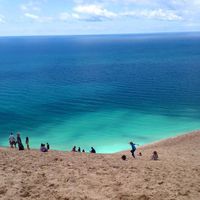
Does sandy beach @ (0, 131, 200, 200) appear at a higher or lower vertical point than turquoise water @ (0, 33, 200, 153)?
lower

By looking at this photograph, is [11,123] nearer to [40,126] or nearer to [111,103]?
[40,126]

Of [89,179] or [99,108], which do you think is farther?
[99,108]

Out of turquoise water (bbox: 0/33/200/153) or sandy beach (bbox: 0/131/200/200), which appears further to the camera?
turquoise water (bbox: 0/33/200/153)

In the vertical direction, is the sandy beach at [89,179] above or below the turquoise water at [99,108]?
below

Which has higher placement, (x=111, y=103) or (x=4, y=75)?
(x=4, y=75)

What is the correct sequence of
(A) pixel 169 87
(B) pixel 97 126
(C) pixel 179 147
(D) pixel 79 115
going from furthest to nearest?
(A) pixel 169 87
(D) pixel 79 115
(B) pixel 97 126
(C) pixel 179 147

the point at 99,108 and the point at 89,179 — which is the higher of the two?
the point at 99,108

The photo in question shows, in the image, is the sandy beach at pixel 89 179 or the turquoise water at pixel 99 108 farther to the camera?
the turquoise water at pixel 99 108

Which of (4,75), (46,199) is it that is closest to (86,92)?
(4,75)
